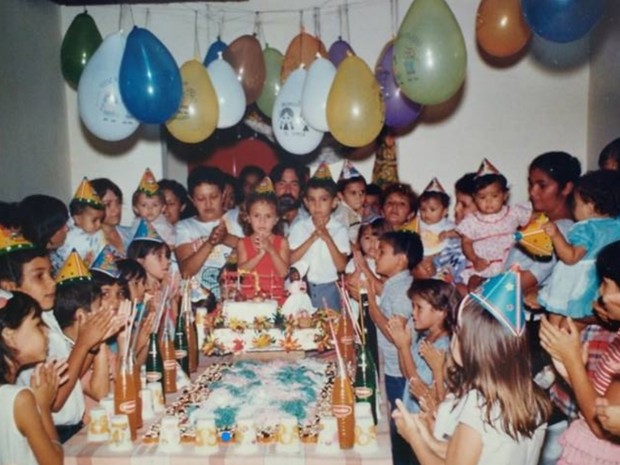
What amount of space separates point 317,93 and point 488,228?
1586mm

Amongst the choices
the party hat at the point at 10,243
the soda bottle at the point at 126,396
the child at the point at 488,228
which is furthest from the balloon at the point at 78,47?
the soda bottle at the point at 126,396

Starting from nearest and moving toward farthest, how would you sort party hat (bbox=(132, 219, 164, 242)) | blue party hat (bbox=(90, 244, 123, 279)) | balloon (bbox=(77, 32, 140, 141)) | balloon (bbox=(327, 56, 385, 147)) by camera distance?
1. blue party hat (bbox=(90, 244, 123, 279))
2. party hat (bbox=(132, 219, 164, 242))
3. balloon (bbox=(327, 56, 385, 147))
4. balloon (bbox=(77, 32, 140, 141))

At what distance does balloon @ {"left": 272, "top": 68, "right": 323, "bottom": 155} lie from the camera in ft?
15.6

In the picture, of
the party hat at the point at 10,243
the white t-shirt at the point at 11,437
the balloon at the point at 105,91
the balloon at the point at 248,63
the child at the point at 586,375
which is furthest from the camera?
the balloon at the point at 248,63

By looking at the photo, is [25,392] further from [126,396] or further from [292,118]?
[292,118]

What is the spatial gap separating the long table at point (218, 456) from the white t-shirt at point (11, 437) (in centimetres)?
17

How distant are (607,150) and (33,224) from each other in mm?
3324

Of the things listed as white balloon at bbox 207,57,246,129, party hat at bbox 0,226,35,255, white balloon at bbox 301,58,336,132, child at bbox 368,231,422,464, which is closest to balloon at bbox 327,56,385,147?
white balloon at bbox 301,58,336,132

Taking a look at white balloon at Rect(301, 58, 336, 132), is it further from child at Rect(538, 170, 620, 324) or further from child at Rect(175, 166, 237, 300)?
child at Rect(538, 170, 620, 324)

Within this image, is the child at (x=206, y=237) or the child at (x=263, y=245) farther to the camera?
the child at (x=206, y=237)

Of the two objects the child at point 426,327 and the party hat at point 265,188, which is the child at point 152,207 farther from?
the child at point 426,327

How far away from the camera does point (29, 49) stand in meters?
5.29

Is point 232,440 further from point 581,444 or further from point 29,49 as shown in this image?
point 29,49

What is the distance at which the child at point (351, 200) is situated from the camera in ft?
15.9
